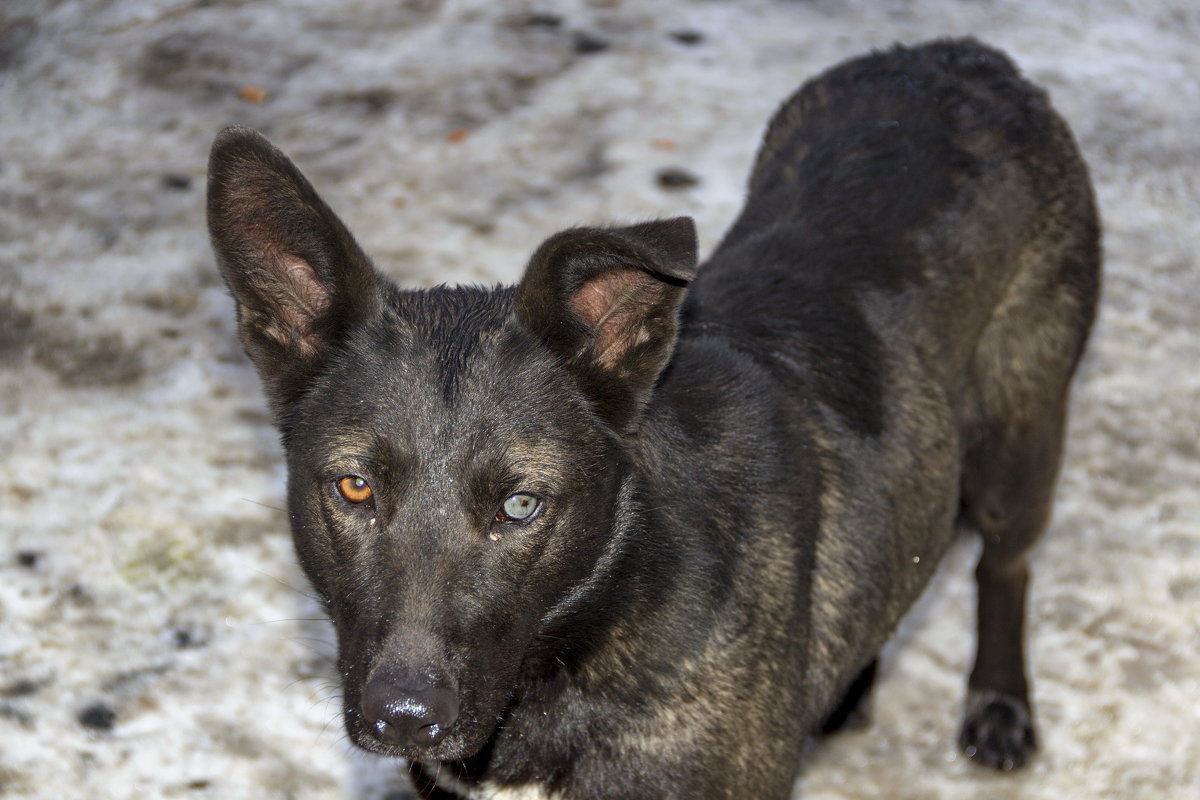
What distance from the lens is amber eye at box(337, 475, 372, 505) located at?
285 cm

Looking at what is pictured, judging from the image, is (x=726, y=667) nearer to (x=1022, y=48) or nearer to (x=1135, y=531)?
(x=1135, y=531)

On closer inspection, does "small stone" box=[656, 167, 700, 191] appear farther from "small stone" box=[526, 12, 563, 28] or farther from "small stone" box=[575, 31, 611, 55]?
"small stone" box=[526, 12, 563, 28]

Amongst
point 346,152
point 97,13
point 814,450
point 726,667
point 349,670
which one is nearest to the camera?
point 349,670

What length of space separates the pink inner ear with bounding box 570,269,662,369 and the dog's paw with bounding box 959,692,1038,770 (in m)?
2.34

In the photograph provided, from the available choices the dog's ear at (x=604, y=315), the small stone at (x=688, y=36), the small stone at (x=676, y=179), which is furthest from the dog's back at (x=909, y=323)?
the small stone at (x=688, y=36)

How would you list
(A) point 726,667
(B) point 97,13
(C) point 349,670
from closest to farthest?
(C) point 349,670 < (A) point 726,667 < (B) point 97,13

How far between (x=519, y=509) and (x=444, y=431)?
22cm

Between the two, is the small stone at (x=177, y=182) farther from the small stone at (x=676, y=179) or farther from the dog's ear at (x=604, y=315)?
the dog's ear at (x=604, y=315)

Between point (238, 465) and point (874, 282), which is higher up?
point (874, 282)

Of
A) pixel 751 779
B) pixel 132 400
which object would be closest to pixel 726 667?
pixel 751 779

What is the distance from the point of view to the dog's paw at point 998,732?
15.1ft

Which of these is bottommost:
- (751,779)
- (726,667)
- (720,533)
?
(751,779)

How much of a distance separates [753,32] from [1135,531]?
4386 millimetres

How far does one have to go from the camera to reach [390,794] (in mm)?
4242
